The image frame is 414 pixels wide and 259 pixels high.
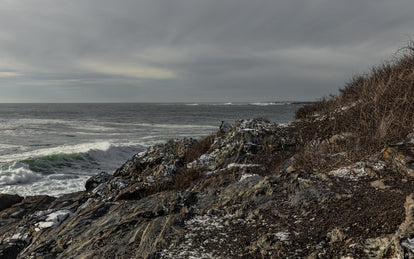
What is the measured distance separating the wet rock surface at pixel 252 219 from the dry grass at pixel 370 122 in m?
0.35

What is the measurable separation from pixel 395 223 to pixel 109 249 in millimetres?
3187

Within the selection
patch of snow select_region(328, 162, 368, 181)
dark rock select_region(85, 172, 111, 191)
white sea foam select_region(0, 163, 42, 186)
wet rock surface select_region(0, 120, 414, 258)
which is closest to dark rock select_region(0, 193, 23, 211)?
dark rock select_region(85, 172, 111, 191)

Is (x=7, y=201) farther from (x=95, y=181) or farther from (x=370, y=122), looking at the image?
(x=370, y=122)

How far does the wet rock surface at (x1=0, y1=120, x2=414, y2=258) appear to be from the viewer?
2.40m

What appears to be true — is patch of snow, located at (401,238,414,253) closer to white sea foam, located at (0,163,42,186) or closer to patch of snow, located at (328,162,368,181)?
patch of snow, located at (328,162,368,181)

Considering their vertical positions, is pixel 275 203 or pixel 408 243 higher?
pixel 408 243

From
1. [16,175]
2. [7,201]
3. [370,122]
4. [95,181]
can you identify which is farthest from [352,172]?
[16,175]

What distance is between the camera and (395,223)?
7.68ft

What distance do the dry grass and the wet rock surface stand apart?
1.16 ft

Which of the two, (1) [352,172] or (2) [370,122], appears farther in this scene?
(2) [370,122]

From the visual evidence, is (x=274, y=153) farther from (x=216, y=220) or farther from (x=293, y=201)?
(x=216, y=220)

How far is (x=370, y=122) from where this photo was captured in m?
4.93

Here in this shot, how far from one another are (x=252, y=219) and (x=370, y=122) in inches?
139

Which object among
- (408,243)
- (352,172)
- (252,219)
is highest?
(352,172)
